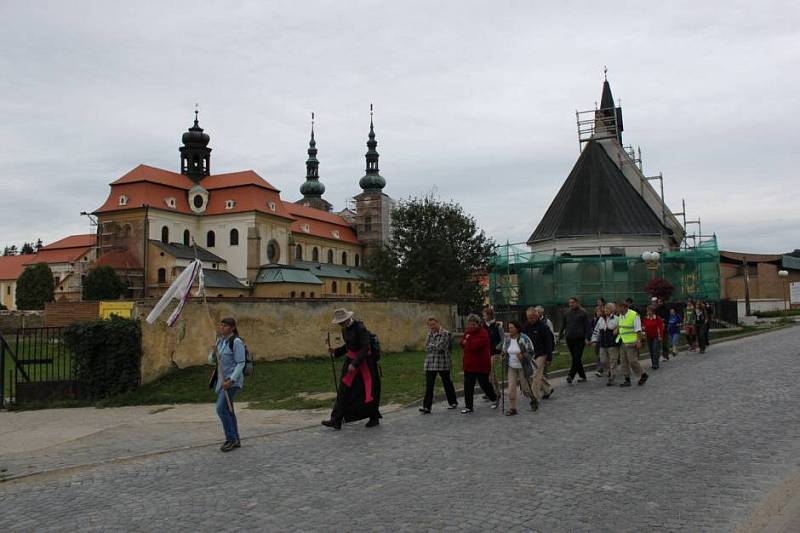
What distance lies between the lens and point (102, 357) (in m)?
14.9

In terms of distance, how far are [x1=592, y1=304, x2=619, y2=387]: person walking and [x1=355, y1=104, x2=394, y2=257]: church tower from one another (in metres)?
90.8

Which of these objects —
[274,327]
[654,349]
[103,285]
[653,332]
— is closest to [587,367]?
[654,349]

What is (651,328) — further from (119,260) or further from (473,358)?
(119,260)

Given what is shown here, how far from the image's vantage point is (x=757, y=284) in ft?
223

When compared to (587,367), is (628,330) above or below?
above

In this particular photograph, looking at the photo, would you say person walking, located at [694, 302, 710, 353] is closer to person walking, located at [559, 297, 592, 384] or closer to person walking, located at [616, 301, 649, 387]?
person walking, located at [559, 297, 592, 384]

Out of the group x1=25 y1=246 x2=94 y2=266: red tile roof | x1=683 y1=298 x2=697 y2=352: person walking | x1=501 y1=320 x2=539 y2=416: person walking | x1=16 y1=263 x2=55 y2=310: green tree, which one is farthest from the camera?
x1=25 y1=246 x2=94 y2=266: red tile roof

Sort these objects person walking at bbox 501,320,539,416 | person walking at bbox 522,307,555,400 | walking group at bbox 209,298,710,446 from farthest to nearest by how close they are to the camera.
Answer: person walking at bbox 522,307,555,400 < person walking at bbox 501,320,539,416 < walking group at bbox 209,298,710,446

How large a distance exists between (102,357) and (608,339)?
10979 mm

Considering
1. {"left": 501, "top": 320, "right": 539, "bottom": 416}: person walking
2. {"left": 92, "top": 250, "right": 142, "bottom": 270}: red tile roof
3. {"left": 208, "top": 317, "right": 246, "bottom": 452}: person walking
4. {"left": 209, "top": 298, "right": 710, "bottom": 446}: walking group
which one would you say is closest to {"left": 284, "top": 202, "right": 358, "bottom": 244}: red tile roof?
{"left": 92, "top": 250, "right": 142, "bottom": 270}: red tile roof

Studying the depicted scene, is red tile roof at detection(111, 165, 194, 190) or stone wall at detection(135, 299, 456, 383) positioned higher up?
red tile roof at detection(111, 165, 194, 190)

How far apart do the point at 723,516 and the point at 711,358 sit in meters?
14.7

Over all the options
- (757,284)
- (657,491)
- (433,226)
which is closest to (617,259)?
(433,226)

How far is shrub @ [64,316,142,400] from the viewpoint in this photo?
14.6 metres
